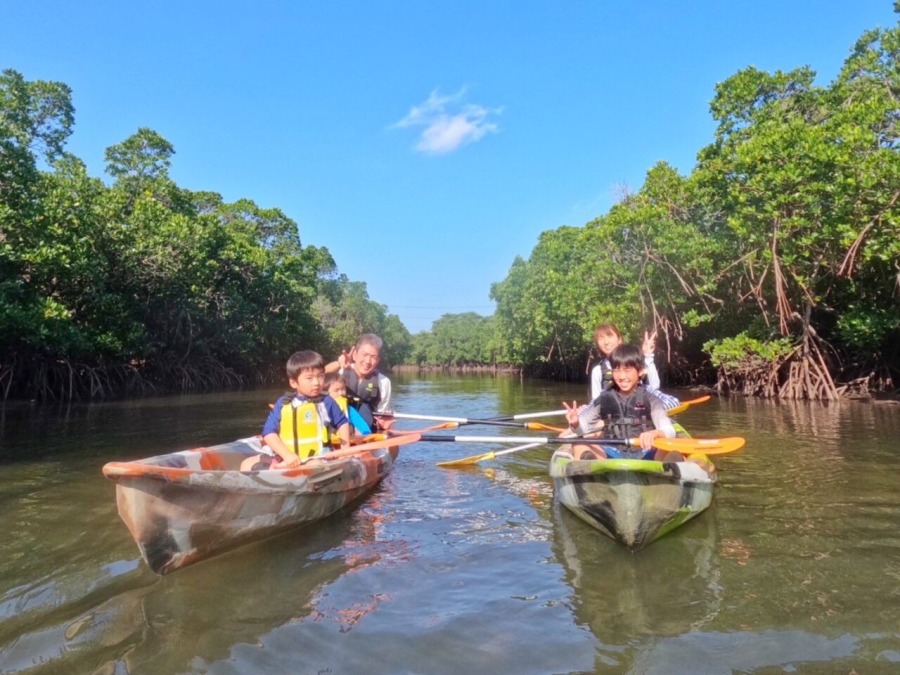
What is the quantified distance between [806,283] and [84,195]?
16685mm

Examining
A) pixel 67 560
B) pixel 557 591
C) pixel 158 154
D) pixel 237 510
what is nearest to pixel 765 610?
pixel 557 591

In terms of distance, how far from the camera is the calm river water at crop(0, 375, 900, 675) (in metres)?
2.42

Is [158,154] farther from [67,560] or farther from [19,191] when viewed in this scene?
[67,560]

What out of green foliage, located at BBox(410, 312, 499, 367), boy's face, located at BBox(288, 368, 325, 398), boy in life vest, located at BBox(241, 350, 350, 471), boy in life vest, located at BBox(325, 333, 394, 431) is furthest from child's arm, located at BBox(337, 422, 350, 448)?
green foliage, located at BBox(410, 312, 499, 367)

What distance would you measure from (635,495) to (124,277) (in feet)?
58.5

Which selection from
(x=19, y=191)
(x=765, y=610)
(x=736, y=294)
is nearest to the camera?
(x=765, y=610)

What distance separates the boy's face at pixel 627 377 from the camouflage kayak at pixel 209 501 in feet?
6.09

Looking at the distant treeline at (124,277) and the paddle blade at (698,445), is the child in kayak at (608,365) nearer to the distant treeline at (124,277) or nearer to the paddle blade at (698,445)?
the paddle blade at (698,445)

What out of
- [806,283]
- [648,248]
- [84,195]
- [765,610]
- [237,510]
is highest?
[84,195]

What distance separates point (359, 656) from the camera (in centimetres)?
245

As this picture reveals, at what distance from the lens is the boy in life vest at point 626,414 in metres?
4.07

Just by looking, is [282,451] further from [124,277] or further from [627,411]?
[124,277]

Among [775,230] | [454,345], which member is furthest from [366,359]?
[454,345]

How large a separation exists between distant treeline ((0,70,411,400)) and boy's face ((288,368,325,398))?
10000 millimetres
